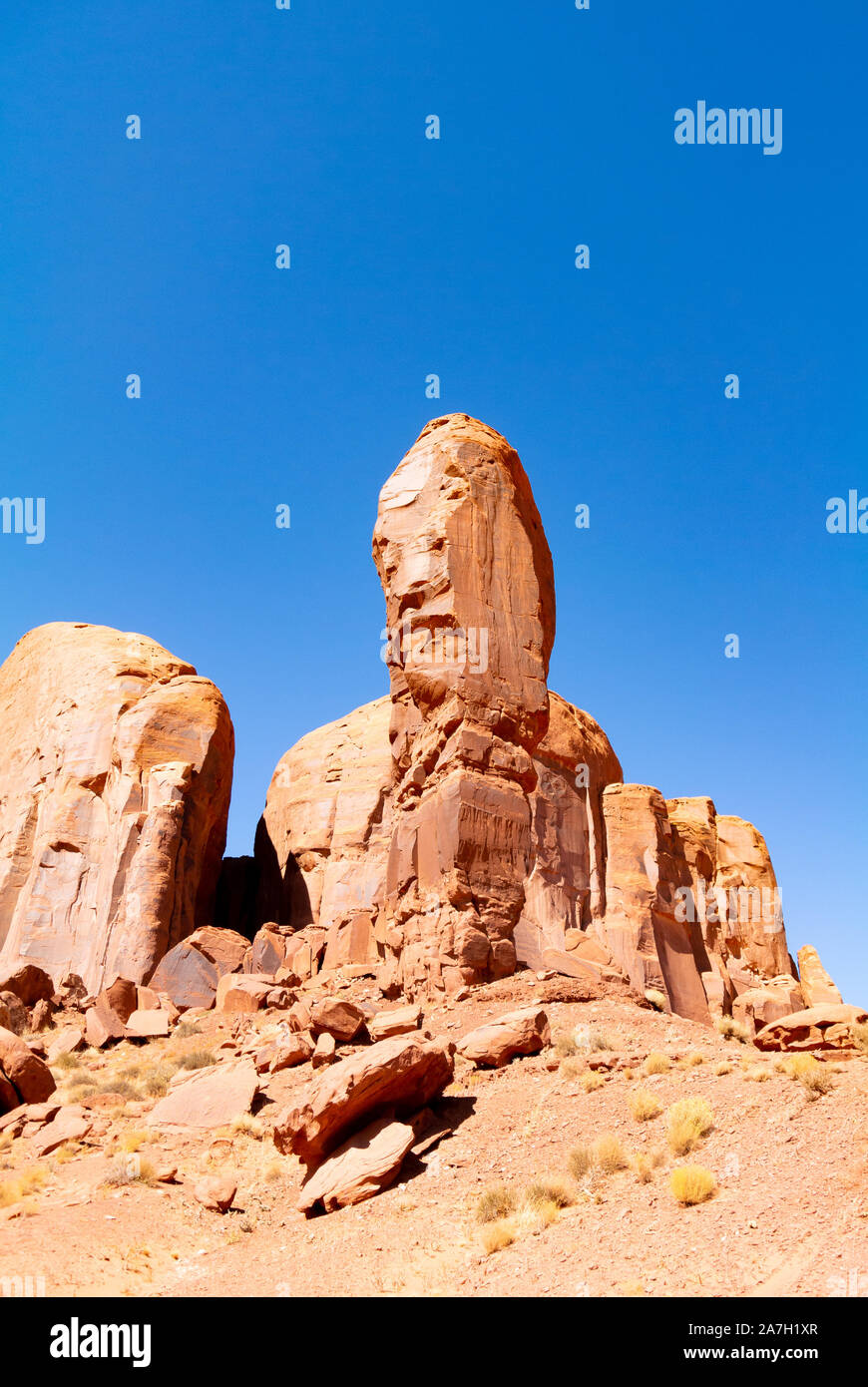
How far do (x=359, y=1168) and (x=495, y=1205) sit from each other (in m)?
1.59

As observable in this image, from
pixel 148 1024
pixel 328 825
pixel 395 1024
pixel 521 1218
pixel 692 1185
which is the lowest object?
pixel 521 1218

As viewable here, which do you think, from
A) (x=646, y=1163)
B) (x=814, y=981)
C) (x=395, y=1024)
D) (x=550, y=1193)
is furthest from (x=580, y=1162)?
(x=814, y=981)

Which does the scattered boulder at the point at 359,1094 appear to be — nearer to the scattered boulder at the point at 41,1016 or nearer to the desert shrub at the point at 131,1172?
the desert shrub at the point at 131,1172

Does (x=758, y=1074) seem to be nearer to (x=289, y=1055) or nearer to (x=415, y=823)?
(x=289, y=1055)

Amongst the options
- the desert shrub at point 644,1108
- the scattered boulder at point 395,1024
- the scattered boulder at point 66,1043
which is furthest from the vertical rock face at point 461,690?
the scattered boulder at point 66,1043

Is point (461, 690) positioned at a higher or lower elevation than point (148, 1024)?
higher

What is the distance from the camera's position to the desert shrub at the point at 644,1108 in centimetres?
956

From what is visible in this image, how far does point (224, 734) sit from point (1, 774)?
8.96 metres

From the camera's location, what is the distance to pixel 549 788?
38656mm

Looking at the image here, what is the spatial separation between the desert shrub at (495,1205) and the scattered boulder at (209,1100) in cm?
496

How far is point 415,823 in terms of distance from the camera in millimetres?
17359

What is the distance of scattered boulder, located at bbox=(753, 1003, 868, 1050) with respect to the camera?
1041cm

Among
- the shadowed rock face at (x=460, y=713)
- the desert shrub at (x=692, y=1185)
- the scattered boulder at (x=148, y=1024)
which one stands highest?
the shadowed rock face at (x=460, y=713)
